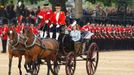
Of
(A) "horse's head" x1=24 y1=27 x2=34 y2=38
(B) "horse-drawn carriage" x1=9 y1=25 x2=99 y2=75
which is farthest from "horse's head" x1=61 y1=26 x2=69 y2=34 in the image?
(A) "horse's head" x1=24 y1=27 x2=34 y2=38

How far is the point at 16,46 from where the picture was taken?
18.6 metres

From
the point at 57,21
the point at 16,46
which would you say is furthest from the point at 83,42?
the point at 16,46

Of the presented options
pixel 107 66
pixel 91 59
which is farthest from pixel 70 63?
pixel 107 66

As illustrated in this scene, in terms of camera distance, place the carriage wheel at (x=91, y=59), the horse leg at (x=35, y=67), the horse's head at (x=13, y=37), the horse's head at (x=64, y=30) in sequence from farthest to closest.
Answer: the carriage wheel at (x=91, y=59) < the horse's head at (x=64, y=30) < the horse's head at (x=13, y=37) < the horse leg at (x=35, y=67)

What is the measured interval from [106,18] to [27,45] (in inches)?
739

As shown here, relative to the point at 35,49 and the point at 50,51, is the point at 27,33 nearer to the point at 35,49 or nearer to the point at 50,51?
the point at 35,49

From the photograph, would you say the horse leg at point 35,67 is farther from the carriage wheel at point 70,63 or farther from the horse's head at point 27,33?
the carriage wheel at point 70,63

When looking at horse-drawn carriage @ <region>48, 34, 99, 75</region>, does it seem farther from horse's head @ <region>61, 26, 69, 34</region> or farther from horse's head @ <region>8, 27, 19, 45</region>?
horse's head @ <region>8, 27, 19, 45</region>

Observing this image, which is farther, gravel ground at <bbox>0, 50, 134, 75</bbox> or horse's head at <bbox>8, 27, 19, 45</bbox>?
gravel ground at <bbox>0, 50, 134, 75</bbox>

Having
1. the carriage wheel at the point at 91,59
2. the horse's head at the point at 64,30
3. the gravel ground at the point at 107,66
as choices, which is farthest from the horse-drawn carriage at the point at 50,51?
the gravel ground at the point at 107,66

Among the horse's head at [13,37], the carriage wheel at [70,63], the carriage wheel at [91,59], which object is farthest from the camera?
the carriage wheel at [91,59]

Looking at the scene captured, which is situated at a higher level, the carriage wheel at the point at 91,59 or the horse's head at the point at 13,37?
the horse's head at the point at 13,37

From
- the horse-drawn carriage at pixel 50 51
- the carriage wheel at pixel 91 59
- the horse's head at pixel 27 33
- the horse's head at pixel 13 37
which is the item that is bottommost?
the carriage wheel at pixel 91 59

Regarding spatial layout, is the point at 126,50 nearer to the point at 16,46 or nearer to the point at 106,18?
the point at 106,18
